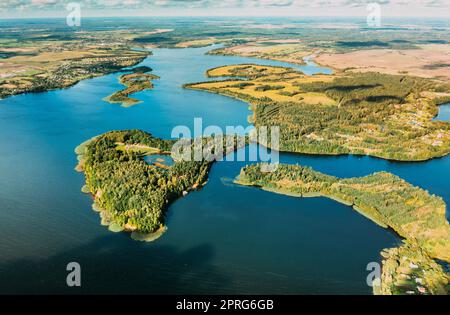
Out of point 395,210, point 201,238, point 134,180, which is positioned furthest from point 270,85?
point 201,238

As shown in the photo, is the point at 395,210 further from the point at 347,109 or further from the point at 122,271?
the point at 347,109

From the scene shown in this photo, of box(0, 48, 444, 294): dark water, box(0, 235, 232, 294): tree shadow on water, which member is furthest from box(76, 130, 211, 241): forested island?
box(0, 235, 232, 294): tree shadow on water

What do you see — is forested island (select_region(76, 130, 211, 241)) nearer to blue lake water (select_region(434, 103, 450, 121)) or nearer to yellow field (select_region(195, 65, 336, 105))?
yellow field (select_region(195, 65, 336, 105))

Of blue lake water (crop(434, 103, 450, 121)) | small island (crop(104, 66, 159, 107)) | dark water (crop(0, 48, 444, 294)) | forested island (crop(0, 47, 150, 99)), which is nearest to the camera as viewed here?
dark water (crop(0, 48, 444, 294))
